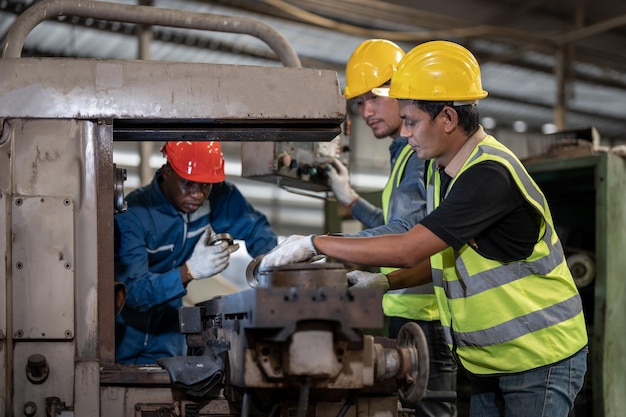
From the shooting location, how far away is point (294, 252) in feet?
5.81

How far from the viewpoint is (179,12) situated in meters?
2.26

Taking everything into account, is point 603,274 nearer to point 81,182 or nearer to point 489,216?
point 489,216

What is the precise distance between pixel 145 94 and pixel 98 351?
1.92 ft

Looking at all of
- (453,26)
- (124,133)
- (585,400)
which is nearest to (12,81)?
(124,133)

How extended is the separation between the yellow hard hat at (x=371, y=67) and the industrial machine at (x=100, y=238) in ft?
2.44

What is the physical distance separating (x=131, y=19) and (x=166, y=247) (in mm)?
876

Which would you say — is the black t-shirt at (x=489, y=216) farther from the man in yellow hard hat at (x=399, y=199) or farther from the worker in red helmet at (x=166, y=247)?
the worker in red helmet at (x=166, y=247)

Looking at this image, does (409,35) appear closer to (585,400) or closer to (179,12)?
(585,400)

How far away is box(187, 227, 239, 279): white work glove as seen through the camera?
258 centimetres

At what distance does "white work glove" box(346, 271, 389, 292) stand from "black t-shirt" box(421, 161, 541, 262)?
0.37 meters

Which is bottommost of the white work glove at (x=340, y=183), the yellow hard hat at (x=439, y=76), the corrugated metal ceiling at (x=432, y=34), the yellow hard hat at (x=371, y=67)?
the white work glove at (x=340, y=183)

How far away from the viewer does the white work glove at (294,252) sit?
1773 mm

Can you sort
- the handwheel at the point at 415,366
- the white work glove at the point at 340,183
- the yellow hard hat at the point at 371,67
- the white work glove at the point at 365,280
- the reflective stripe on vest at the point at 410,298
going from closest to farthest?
the handwheel at the point at 415,366
the white work glove at the point at 365,280
the reflective stripe on vest at the point at 410,298
the yellow hard hat at the point at 371,67
the white work glove at the point at 340,183

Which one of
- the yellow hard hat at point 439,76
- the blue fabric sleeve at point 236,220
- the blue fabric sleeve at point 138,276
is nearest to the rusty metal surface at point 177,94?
the yellow hard hat at point 439,76
